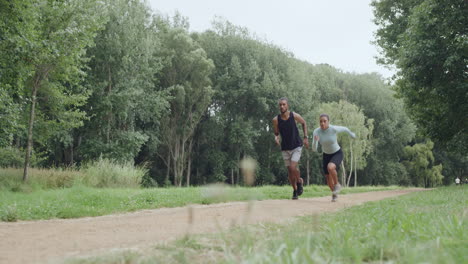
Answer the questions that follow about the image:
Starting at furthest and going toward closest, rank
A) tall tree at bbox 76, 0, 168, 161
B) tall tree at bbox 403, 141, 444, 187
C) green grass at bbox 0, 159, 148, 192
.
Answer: tall tree at bbox 403, 141, 444, 187 → tall tree at bbox 76, 0, 168, 161 → green grass at bbox 0, 159, 148, 192

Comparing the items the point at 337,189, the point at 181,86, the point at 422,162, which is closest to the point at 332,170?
the point at 337,189

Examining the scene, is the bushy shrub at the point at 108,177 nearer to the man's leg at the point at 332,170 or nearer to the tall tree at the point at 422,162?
the man's leg at the point at 332,170

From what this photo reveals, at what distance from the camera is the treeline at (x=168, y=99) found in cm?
1590

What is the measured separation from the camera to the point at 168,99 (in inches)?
1316

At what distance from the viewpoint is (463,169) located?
59.4 meters

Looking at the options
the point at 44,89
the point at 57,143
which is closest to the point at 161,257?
the point at 44,89

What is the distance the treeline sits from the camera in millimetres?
15898

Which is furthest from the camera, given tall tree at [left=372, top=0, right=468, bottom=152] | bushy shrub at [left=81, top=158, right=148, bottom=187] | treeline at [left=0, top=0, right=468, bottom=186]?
treeline at [left=0, top=0, right=468, bottom=186]

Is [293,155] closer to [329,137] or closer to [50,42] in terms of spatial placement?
[329,137]

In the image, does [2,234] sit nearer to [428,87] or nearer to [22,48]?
[22,48]

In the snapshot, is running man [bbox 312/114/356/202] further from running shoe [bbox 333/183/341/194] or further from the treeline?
the treeline

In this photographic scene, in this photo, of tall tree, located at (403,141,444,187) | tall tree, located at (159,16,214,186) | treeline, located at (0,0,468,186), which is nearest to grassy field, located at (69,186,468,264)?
treeline, located at (0,0,468,186)

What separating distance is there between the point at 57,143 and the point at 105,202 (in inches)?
920

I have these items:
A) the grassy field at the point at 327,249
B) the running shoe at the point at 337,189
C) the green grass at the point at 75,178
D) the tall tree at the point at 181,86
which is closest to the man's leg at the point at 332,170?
the running shoe at the point at 337,189
